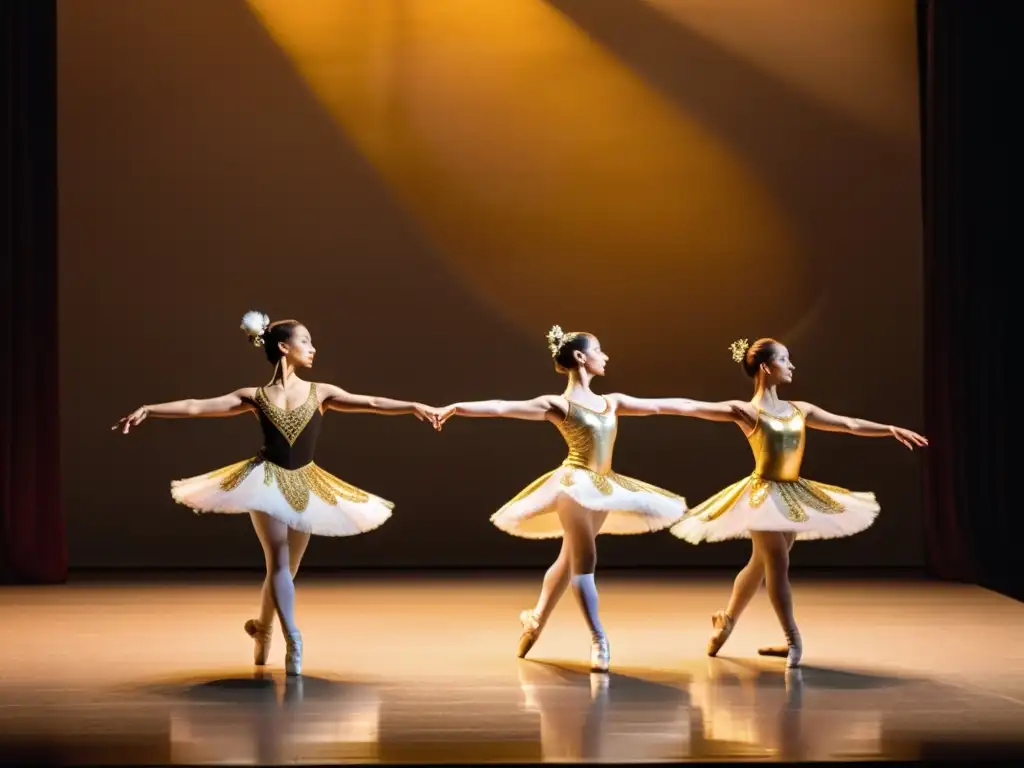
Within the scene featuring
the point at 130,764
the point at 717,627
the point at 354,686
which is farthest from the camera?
the point at 717,627

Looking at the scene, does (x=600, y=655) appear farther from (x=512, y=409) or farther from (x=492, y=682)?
(x=512, y=409)

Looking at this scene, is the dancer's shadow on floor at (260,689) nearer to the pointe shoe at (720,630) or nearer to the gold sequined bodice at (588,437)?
the gold sequined bodice at (588,437)

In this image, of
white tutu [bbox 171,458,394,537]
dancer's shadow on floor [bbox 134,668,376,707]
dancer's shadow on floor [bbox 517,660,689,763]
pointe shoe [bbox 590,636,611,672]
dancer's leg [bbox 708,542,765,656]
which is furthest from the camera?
dancer's leg [bbox 708,542,765,656]

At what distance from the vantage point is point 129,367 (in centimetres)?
755

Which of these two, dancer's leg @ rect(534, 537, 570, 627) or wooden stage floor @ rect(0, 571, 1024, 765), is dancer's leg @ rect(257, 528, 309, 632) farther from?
dancer's leg @ rect(534, 537, 570, 627)

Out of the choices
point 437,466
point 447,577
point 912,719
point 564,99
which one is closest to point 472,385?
point 437,466

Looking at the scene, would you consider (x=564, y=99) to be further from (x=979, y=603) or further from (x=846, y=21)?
(x=979, y=603)

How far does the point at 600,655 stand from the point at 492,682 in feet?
1.21

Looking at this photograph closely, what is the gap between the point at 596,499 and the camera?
428cm

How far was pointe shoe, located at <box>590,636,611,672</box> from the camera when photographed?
4285mm

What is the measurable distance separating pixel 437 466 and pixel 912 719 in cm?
432

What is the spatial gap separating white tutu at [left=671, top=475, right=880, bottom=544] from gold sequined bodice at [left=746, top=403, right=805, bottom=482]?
0.10 ft

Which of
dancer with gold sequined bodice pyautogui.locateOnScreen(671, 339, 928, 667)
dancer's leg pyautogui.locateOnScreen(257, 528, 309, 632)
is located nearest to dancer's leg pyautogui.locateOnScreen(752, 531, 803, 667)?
dancer with gold sequined bodice pyautogui.locateOnScreen(671, 339, 928, 667)

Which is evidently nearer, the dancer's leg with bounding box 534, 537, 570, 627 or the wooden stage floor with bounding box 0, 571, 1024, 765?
the wooden stage floor with bounding box 0, 571, 1024, 765
